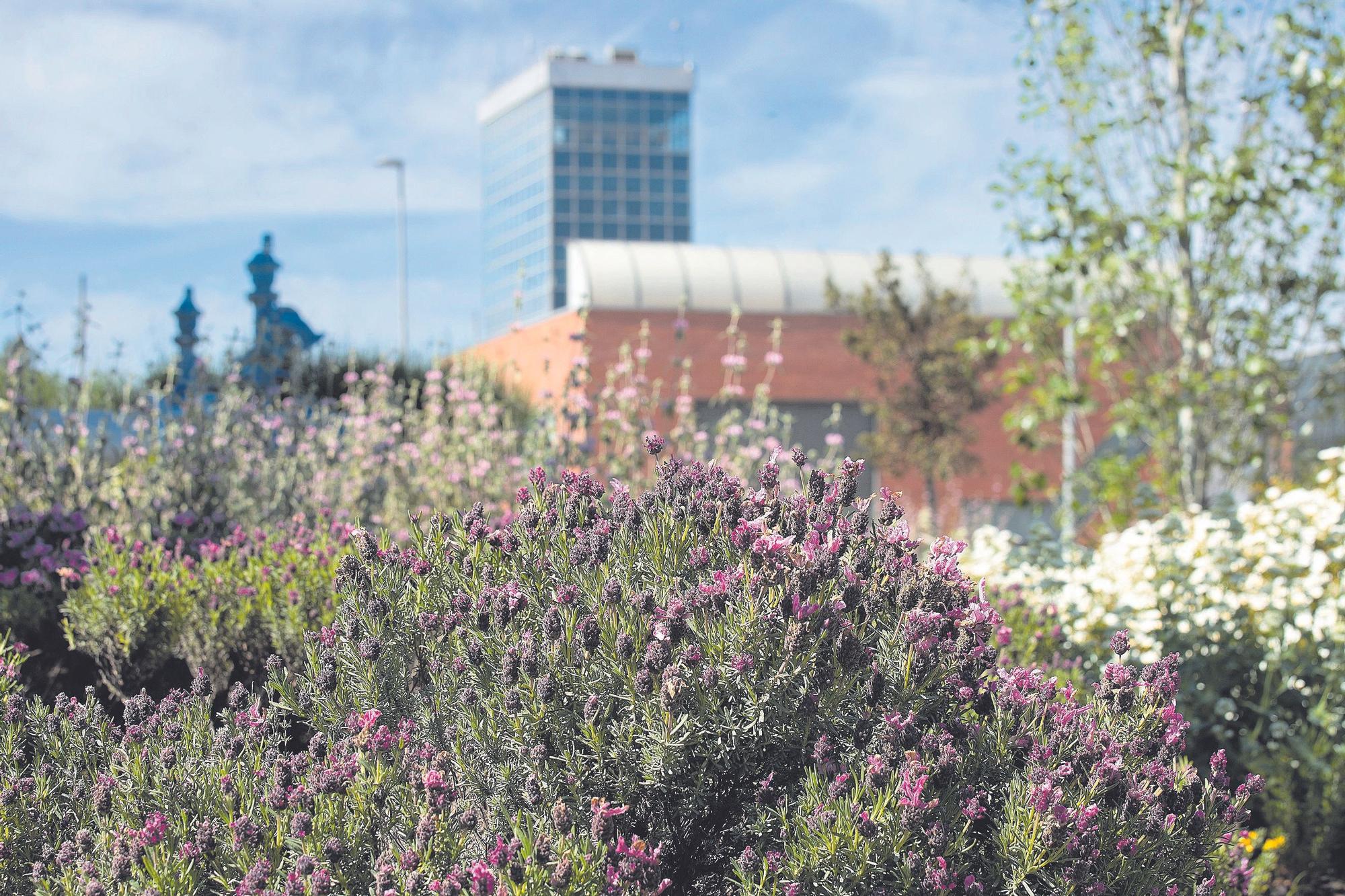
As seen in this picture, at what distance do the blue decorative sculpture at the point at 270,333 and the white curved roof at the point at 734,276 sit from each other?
1329cm

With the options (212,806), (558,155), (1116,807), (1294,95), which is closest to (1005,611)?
(1116,807)

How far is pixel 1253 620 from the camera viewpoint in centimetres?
562

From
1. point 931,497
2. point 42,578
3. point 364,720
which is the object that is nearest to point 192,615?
point 42,578

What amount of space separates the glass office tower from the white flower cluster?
118m

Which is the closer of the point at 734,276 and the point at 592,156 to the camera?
the point at 734,276

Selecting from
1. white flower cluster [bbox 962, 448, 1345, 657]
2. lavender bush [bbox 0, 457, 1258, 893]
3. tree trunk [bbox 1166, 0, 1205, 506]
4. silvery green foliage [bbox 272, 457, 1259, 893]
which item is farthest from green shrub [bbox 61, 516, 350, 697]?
tree trunk [bbox 1166, 0, 1205, 506]

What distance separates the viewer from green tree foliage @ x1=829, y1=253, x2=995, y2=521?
20469 mm

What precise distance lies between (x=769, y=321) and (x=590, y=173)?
10937 centimetres

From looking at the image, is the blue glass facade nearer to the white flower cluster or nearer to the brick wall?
the brick wall

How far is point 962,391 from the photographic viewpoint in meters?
20.6

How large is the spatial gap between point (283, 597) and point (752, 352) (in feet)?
70.9

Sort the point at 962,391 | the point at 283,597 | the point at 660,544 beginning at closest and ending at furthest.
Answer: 1. the point at 660,544
2. the point at 283,597
3. the point at 962,391

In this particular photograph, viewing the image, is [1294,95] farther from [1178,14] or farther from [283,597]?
[283,597]

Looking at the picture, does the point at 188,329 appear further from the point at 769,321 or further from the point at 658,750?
the point at 769,321
